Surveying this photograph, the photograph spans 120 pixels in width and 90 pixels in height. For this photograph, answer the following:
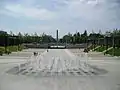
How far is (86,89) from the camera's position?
518 cm

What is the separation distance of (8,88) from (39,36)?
48400mm

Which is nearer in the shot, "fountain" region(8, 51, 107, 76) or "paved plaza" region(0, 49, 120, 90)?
"paved plaza" region(0, 49, 120, 90)

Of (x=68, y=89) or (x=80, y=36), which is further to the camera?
(x=80, y=36)

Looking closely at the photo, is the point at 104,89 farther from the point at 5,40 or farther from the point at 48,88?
the point at 5,40

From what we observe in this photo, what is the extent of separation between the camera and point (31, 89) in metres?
5.27

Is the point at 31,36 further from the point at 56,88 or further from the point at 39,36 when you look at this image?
the point at 56,88

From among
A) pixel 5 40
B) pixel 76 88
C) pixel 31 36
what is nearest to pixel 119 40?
pixel 5 40

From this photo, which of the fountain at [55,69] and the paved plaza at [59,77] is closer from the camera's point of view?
the paved plaza at [59,77]

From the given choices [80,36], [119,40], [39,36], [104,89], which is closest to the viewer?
[104,89]

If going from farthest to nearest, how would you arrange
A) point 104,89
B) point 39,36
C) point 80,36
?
1. point 39,36
2. point 80,36
3. point 104,89

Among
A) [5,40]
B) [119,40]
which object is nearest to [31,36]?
[5,40]

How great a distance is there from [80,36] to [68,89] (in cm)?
4510

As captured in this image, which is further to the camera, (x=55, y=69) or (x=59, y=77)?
(x=55, y=69)

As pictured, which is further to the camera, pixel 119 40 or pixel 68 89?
pixel 119 40
